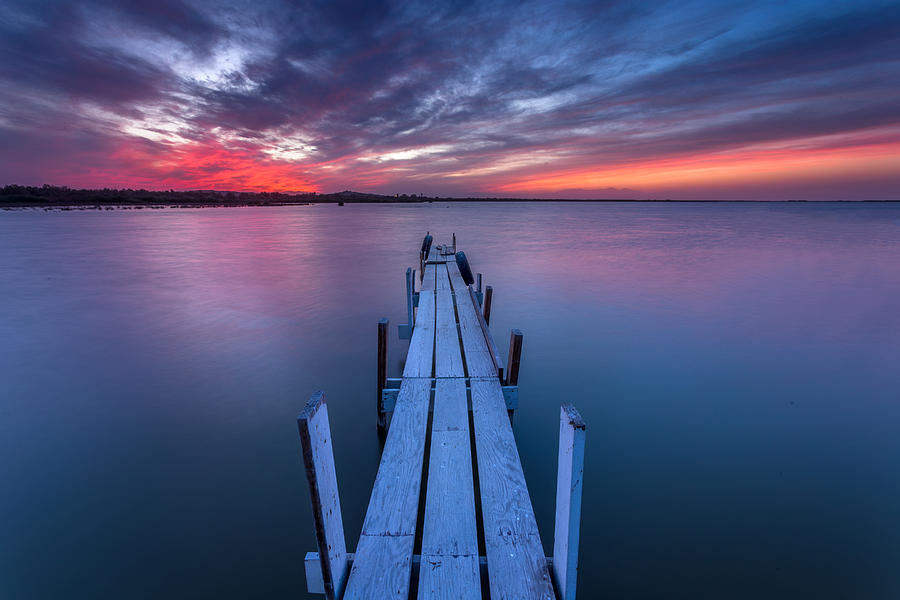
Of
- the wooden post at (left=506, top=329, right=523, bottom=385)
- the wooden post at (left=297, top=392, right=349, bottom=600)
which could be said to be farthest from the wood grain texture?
the wooden post at (left=506, top=329, right=523, bottom=385)

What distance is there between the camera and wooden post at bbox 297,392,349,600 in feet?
8.17

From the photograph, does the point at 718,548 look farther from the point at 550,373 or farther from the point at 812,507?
the point at 550,373

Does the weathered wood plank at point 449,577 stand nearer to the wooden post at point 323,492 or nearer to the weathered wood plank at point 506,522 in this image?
the weathered wood plank at point 506,522

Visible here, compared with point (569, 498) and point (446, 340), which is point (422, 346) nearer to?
point (446, 340)

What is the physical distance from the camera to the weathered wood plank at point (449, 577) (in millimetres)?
2871

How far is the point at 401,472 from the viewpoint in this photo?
4.07 meters

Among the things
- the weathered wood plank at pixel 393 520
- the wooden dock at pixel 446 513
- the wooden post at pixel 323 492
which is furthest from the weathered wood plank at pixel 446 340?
the wooden post at pixel 323 492

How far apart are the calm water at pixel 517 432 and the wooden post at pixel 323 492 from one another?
2.24 meters

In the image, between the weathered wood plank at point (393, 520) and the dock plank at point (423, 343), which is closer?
the weathered wood plank at point (393, 520)

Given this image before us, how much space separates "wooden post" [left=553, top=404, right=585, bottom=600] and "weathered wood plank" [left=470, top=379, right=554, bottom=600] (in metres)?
0.17

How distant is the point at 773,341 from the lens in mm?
11438

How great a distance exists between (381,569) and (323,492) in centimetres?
90

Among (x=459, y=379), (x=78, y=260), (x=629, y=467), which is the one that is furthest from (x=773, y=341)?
(x=78, y=260)

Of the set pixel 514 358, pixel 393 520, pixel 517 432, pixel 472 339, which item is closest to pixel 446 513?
pixel 393 520
